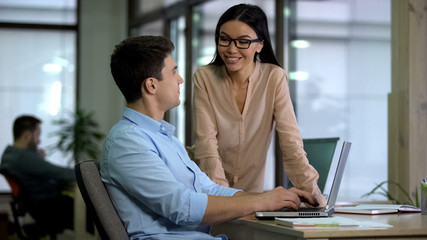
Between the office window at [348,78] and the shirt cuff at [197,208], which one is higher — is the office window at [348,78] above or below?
above

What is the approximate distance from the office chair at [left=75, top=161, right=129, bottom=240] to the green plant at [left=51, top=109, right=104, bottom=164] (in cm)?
623

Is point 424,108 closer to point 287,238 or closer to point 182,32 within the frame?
point 287,238

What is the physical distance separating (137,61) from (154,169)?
1.19 ft

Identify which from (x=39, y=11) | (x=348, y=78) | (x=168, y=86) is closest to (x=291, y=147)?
(x=168, y=86)

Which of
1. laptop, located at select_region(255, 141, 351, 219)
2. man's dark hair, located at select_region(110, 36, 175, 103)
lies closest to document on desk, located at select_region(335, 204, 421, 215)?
laptop, located at select_region(255, 141, 351, 219)

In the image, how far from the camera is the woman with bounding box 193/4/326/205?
253 cm

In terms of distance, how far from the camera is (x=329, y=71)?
4410 mm

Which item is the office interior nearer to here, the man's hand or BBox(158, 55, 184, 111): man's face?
the man's hand

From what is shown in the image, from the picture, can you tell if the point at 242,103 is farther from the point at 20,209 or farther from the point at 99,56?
the point at 99,56

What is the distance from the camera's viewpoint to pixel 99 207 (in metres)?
1.69

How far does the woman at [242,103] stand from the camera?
99.7 inches

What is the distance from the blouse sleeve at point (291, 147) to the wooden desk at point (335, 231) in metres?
0.26

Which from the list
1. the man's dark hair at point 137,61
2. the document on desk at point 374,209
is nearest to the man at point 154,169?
the man's dark hair at point 137,61

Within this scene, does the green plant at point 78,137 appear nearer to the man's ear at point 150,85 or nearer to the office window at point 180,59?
the office window at point 180,59
